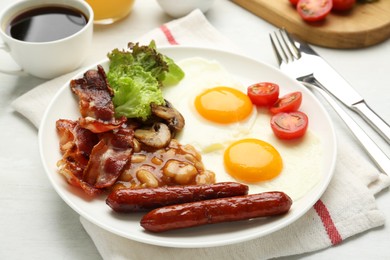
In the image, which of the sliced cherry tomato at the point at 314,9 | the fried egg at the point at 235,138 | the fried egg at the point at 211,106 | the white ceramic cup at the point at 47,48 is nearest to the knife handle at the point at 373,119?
the fried egg at the point at 235,138

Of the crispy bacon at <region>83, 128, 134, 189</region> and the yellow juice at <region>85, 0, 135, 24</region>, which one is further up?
the crispy bacon at <region>83, 128, 134, 189</region>

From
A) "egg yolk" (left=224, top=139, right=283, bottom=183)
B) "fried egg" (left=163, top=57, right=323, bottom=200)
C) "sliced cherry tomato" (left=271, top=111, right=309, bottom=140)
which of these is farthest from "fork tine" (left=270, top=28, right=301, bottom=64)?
"egg yolk" (left=224, top=139, right=283, bottom=183)

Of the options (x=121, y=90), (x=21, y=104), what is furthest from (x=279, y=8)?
(x=21, y=104)

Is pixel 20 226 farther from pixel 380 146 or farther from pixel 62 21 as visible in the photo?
pixel 380 146

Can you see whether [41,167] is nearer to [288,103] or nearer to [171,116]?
[171,116]

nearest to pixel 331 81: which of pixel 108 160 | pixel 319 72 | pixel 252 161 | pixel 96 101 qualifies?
pixel 319 72

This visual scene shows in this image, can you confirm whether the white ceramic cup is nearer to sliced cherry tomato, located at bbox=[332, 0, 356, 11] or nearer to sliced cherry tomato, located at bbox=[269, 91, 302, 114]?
sliced cherry tomato, located at bbox=[269, 91, 302, 114]
